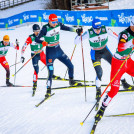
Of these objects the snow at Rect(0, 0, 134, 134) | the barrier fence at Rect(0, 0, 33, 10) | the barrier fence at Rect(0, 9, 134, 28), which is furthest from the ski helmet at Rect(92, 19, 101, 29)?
the barrier fence at Rect(0, 0, 33, 10)

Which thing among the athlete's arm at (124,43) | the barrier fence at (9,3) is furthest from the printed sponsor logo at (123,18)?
the barrier fence at (9,3)

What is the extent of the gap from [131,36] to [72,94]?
119 inches

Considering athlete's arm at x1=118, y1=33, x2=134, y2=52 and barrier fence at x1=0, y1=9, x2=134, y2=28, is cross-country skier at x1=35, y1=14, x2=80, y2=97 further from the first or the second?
barrier fence at x1=0, y1=9, x2=134, y2=28

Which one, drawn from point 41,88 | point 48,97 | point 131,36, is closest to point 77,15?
point 41,88

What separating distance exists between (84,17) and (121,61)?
11509mm

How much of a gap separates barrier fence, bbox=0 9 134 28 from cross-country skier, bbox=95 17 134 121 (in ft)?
30.7

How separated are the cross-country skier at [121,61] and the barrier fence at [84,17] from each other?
30.7ft

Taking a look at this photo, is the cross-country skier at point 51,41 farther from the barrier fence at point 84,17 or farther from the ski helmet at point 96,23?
the barrier fence at point 84,17

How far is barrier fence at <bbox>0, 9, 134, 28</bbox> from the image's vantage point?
45.6 ft

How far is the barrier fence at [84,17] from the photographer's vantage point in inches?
547

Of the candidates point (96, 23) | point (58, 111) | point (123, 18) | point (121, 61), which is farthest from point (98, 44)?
point (123, 18)

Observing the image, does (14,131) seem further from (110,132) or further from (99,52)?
(99,52)

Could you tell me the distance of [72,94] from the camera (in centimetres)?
689

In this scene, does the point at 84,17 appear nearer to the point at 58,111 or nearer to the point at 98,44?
the point at 98,44
